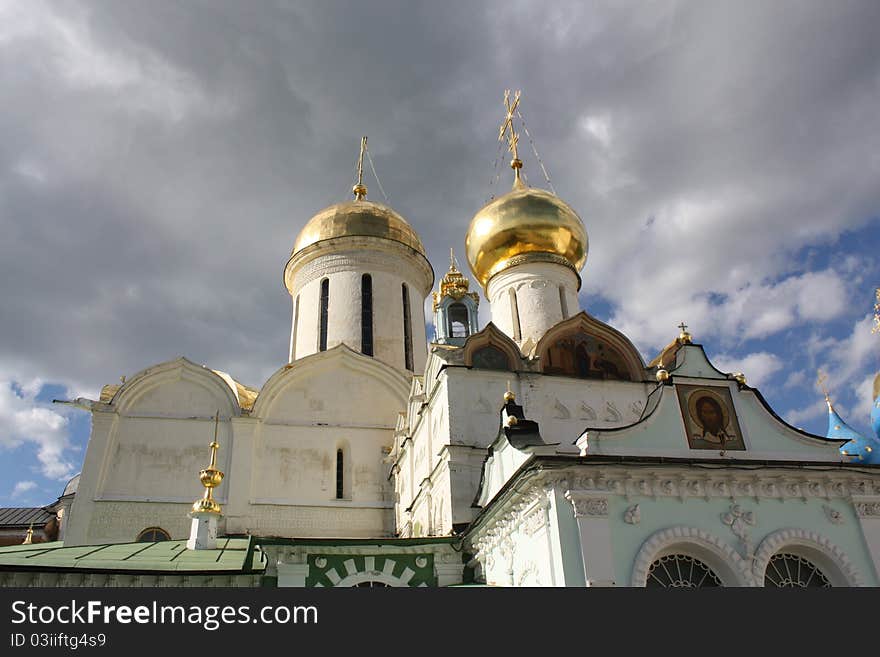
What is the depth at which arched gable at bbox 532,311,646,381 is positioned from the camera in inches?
515

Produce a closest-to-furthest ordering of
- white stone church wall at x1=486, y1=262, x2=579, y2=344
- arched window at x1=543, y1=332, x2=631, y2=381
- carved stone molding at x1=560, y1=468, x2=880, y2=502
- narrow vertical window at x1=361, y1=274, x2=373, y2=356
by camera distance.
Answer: carved stone molding at x1=560, y1=468, x2=880, y2=502
arched window at x1=543, y1=332, x2=631, y2=381
white stone church wall at x1=486, y1=262, x2=579, y2=344
narrow vertical window at x1=361, y1=274, x2=373, y2=356

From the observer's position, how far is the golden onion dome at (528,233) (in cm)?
1582

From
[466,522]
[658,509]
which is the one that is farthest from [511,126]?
[658,509]

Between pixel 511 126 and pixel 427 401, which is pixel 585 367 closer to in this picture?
pixel 427 401

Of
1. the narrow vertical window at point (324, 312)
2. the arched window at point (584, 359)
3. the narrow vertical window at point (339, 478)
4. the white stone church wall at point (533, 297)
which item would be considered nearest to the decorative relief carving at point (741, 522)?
the arched window at point (584, 359)

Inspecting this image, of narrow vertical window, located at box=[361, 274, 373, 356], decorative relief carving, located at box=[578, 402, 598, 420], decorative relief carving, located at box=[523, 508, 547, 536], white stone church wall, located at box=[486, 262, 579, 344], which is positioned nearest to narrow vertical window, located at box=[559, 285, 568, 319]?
white stone church wall, located at box=[486, 262, 579, 344]

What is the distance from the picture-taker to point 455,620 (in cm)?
609

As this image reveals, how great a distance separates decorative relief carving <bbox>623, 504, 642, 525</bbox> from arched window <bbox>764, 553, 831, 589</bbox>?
6.04ft

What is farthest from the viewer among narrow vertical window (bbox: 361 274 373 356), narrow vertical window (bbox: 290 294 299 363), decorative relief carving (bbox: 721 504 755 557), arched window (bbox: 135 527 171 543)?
narrow vertical window (bbox: 290 294 299 363)

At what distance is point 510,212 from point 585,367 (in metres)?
4.56

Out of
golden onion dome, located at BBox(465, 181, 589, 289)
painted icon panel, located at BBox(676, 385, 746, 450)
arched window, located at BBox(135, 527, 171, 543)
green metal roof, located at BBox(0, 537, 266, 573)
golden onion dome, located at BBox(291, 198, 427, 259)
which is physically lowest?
green metal roof, located at BBox(0, 537, 266, 573)

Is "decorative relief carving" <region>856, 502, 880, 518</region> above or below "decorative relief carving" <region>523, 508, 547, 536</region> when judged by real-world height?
above

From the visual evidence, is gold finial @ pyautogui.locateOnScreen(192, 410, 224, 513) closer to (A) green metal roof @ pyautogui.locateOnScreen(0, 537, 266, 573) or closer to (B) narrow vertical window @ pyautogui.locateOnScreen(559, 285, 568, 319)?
(A) green metal roof @ pyautogui.locateOnScreen(0, 537, 266, 573)

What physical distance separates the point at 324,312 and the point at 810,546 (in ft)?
46.5
